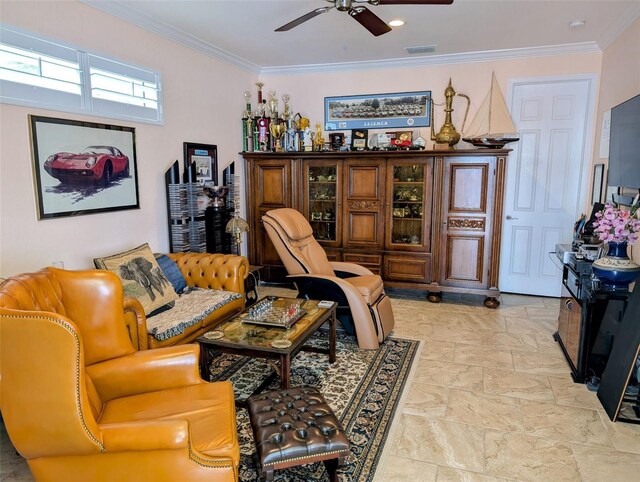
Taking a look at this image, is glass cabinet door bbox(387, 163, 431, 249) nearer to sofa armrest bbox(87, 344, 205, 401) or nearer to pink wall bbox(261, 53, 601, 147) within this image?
pink wall bbox(261, 53, 601, 147)

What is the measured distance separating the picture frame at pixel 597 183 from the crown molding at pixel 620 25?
1174mm

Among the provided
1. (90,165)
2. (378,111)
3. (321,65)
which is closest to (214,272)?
(90,165)

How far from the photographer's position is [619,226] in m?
2.79

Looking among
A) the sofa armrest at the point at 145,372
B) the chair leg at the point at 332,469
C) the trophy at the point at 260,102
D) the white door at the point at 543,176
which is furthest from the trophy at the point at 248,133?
the chair leg at the point at 332,469

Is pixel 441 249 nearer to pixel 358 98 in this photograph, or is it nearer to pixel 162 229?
pixel 358 98

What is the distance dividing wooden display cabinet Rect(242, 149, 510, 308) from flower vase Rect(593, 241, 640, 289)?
1612mm

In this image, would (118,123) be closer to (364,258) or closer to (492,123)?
(364,258)

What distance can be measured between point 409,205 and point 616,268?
232 centimetres

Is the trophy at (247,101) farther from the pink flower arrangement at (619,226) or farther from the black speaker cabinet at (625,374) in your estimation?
the black speaker cabinet at (625,374)

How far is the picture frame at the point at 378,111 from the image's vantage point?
16.8 feet

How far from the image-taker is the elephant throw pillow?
3.14 meters

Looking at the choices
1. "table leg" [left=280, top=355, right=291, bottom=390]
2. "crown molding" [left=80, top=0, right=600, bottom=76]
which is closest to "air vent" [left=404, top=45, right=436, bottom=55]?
"crown molding" [left=80, top=0, right=600, bottom=76]

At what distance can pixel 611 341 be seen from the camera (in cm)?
293

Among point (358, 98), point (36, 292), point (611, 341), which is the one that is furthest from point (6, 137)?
point (611, 341)
